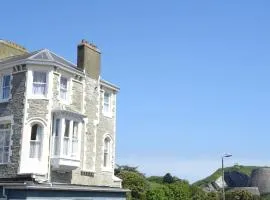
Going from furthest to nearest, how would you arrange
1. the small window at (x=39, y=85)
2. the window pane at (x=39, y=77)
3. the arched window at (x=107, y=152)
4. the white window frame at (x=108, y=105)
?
the white window frame at (x=108, y=105), the arched window at (x=107, y=152), the window pane at (x=39, y=77), the small window at (x=39, y=85)

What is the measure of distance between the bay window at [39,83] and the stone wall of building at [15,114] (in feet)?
2.22

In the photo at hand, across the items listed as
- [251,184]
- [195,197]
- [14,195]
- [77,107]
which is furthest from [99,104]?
[251,184]

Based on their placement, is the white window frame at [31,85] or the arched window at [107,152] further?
the arched window at [107,152]

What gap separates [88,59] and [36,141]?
7613 millimetres

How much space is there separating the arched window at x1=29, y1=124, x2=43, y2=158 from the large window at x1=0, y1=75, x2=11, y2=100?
3.17 metres

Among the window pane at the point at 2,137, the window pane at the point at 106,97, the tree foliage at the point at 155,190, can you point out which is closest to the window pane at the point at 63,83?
the window pane at the point at 2,137

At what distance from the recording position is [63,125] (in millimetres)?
29188

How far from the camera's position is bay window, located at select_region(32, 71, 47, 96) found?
2950cm

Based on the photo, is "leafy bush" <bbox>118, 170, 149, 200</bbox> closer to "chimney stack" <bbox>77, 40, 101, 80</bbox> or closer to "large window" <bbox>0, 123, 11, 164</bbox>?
"chimney stack" <bbox>77, 40, 101, 80</bbox>

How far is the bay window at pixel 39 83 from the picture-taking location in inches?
1161

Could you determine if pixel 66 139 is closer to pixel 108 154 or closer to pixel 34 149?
pixel 34 149

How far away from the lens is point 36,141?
28.7 m

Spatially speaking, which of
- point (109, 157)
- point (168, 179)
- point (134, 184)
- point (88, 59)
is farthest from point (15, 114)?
point (168, 179)

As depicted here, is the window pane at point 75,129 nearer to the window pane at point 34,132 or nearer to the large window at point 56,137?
the large window at point 56,137
